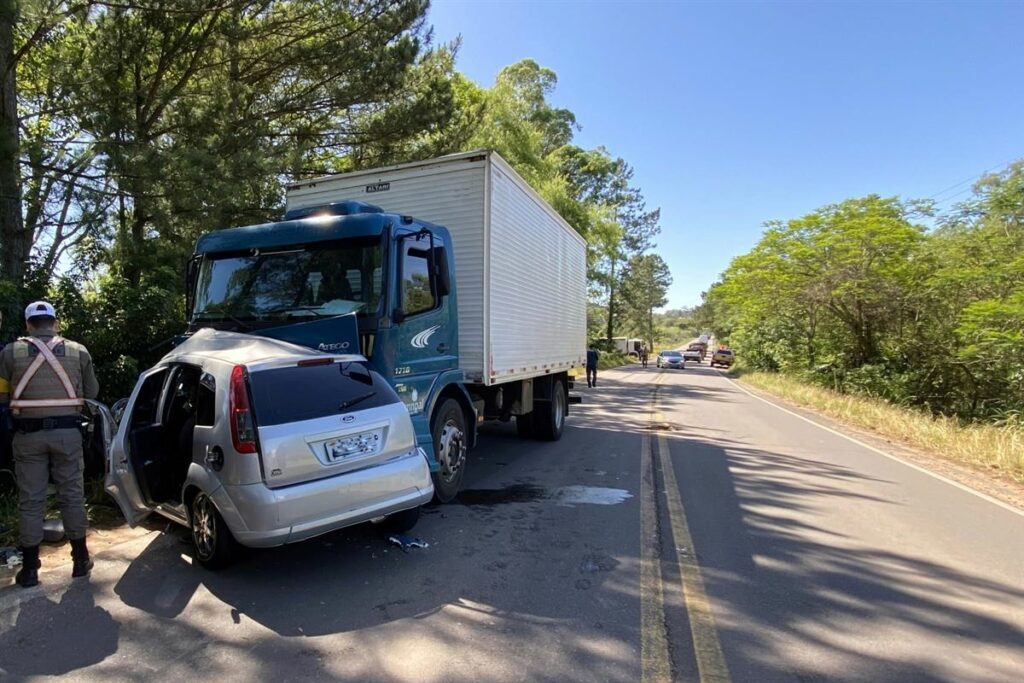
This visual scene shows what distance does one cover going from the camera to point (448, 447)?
20.2ft

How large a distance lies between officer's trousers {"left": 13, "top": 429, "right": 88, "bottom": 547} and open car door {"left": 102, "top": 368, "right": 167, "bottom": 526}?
30 cm

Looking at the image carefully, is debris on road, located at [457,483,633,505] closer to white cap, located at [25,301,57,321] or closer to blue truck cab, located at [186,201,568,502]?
blue truck cab, located at [186,201,568,502]

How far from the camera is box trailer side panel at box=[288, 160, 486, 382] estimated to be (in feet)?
22.5

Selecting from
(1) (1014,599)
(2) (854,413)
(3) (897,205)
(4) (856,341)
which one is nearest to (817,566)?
(1) (1014,599)

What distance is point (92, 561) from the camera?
447 cm

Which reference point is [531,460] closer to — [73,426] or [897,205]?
[73,426]

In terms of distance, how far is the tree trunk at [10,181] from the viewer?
661cm

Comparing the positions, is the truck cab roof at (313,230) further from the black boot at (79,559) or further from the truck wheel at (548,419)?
the truck wheel at (548,419)

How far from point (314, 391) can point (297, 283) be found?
1.62 meters

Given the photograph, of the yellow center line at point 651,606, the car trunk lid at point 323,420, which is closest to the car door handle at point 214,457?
the car trunk lid at point 323,420

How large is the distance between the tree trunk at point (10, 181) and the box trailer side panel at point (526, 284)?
5.07 meters

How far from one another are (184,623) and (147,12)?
8.33 m

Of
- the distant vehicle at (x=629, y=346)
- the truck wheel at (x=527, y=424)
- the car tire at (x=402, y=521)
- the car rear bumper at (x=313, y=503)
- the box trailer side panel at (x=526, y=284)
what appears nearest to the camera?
the car rear bumper at (x=313, y=503)

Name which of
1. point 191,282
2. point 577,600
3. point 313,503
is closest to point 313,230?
point 191,282
